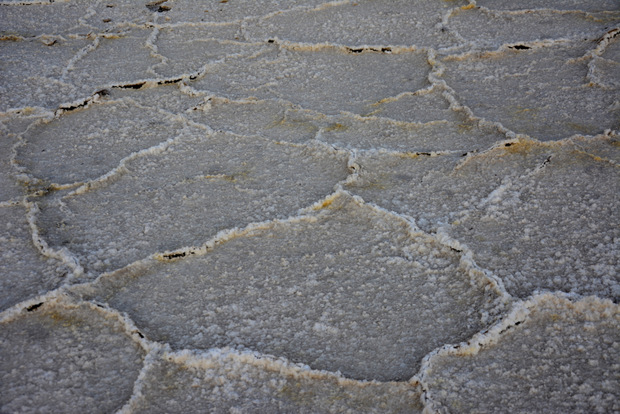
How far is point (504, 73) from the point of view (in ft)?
8.48

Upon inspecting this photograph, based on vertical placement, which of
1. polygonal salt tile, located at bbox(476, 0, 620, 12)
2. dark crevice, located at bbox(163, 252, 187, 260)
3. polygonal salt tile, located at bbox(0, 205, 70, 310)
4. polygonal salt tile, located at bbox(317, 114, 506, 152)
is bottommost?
polygonal salt tile, located at bbox(0, 205, 70, 310)

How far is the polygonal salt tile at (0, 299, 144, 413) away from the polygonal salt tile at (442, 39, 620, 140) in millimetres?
1551

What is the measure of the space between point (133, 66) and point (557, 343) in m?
2.26

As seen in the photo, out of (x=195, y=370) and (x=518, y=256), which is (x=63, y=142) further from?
(x=518, y=256)

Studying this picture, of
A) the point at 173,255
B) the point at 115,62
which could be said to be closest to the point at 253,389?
the point at 173,255

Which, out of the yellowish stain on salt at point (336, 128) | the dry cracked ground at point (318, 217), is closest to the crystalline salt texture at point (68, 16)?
the dry cracked ground at point (318, 217)

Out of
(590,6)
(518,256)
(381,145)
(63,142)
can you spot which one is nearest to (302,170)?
(381,145)

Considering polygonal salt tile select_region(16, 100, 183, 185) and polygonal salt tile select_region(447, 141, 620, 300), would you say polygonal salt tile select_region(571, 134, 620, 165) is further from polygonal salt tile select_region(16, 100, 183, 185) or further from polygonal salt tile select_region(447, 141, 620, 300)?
polygonal salt tile select_region(16, 100, 183, 185)

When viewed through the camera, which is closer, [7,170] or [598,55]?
[7,170]

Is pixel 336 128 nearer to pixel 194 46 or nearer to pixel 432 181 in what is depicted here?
pixel 432 181

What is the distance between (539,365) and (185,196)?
117cm

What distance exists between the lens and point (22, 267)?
1.63m

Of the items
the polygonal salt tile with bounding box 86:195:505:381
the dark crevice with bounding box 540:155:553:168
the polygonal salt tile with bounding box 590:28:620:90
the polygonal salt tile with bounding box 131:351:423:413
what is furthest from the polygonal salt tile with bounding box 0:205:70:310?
the polygonal salt tile with bounding box 590:28:620:90

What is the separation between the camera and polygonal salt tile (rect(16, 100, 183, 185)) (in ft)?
6.89
